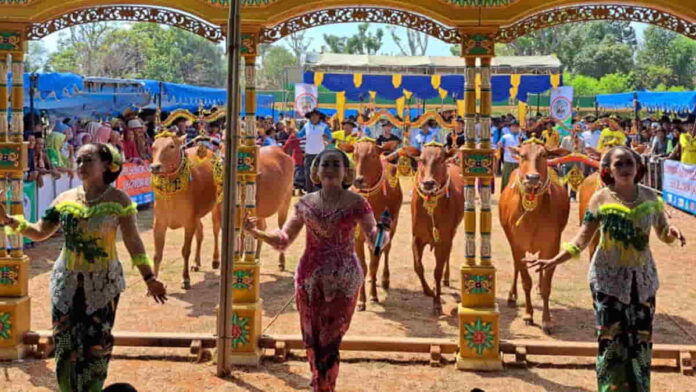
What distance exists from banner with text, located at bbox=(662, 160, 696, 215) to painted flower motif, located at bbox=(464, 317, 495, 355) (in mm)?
11848

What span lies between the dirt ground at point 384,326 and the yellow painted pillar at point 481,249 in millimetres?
208

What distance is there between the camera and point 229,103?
5.92 m

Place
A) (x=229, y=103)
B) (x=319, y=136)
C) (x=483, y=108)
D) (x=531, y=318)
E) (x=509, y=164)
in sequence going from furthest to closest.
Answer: (x=509, y=164), (x=319, y=136), (x=531, y=318), (x=483, y=108), (x=229, y=103)

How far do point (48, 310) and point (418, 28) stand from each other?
502 cm

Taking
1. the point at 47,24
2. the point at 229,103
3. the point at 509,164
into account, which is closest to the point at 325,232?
the point at 229,103

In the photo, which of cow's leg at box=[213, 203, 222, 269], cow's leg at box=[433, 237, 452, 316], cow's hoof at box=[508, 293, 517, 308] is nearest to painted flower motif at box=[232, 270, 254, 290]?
cow's leg at box=[433, 237, 452, 316]

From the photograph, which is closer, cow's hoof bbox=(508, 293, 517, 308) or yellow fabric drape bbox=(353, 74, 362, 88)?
cow's hoof bbox=(508, 293, 517, 308)

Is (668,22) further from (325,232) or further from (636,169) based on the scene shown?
(325,232)

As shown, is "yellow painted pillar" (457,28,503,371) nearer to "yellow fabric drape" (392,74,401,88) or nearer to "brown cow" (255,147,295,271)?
"brown cow" (255,147,295,271)

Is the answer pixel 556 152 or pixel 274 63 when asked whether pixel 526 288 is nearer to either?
pixel 556 152

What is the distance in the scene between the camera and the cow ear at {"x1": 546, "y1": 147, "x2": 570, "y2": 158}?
26.2ft

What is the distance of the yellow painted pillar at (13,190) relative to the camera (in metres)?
6.75

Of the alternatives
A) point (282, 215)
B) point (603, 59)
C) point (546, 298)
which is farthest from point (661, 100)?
point (603, 59)

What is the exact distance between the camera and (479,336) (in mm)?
6637
